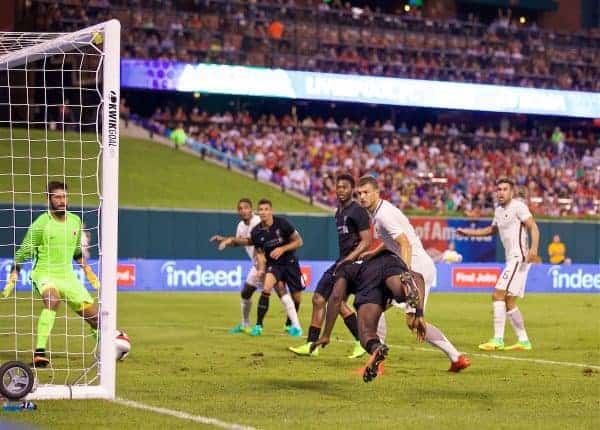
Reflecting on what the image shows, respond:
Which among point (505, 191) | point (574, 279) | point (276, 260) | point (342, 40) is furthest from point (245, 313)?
point (342, 40)

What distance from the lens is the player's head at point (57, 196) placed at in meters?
12.1

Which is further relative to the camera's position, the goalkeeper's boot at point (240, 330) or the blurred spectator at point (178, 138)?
the blurred spectator at point (178, 138)

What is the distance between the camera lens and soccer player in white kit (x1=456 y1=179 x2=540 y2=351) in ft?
50.7

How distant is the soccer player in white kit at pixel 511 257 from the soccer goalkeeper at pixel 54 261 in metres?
5.54

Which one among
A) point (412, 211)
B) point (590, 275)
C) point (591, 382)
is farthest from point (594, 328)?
point (412, 211)

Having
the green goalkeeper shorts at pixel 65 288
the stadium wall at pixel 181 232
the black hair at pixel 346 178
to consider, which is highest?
the black hair at pixel 346 178

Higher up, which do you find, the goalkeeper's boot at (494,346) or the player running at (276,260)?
the player running at (276,260)

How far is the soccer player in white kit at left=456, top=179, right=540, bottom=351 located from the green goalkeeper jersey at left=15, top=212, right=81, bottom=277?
18.3 feet

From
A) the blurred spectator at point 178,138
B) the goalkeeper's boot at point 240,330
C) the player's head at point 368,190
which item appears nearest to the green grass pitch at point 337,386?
the goalkeeper's boot at point 240,330

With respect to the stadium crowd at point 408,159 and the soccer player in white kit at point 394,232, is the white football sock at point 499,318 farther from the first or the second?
the stadium crowd at point 408,159

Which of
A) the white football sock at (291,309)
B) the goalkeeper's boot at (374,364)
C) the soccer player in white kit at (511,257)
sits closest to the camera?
the goalkeeper's boot at (374,364)

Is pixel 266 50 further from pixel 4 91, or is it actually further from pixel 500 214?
pixel 500 214

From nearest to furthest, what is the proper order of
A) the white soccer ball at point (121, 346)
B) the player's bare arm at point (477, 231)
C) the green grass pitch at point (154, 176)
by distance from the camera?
the white soccer ball at point (121, 346)
the player's bare arm at point (477, 231)
the green grass pitch at point (154, 176)

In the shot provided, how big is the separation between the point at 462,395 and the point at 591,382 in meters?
1.96
